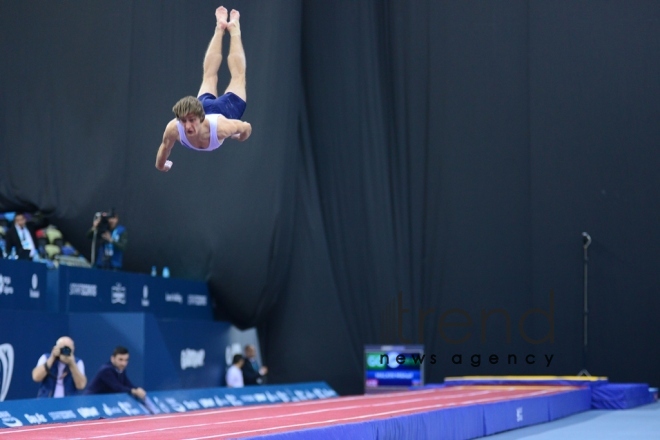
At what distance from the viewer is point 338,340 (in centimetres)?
1373

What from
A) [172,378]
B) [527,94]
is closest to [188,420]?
[172,378]

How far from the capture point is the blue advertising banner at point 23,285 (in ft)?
28.4

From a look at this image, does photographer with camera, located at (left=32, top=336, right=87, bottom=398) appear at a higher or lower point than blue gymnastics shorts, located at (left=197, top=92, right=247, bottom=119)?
lower

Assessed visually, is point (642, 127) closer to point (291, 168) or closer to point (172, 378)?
point (291, 168)

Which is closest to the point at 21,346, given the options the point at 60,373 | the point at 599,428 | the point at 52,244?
the point at 60,373

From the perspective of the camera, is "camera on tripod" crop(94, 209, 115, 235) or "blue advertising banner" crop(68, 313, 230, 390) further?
"camera on tripod" crop(94, 209, 115, 235)

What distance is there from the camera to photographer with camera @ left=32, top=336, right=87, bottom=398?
25.2 ft

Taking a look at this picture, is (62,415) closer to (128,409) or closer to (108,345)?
(128,409)

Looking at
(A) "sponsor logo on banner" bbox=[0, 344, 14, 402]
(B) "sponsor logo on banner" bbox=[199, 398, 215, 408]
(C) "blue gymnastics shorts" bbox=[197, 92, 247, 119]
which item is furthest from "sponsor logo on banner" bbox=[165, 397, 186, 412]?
(C) "blue gymnastics shorts" bbox=[197, 92, 247, 119]

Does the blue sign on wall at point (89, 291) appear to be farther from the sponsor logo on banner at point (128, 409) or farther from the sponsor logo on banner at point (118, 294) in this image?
the sponsor logo on banner at point (128, 409)

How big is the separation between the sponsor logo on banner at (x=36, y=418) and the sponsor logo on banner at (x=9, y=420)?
4.7 inches

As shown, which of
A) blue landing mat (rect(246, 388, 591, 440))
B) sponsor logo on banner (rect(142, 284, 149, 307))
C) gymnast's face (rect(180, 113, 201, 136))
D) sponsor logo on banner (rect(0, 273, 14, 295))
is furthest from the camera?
sponsor logo on banner (rect(142, 284, 149, 307))

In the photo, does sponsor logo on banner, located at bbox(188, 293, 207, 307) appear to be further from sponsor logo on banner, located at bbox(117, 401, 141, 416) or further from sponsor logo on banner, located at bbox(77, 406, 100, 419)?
sponsor logo on banner, located at bbox(77, 406, 100, 419)

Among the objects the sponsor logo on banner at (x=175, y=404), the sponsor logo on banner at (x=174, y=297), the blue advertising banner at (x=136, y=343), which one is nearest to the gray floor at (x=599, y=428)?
the sponsor logo on banner at (x=175, y=404)
